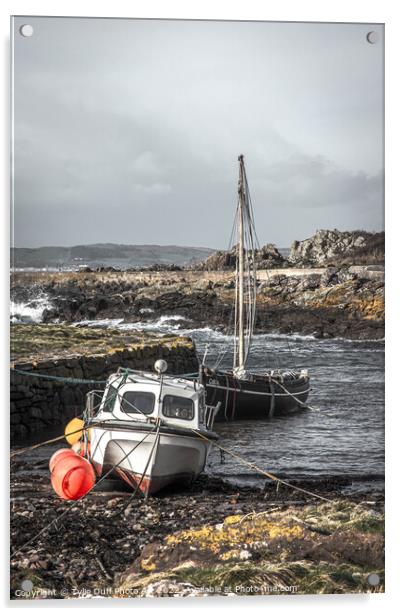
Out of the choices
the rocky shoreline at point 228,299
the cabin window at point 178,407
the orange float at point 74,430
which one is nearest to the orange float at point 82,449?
the orange float at point 74,430

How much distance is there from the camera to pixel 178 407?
6.25 metres

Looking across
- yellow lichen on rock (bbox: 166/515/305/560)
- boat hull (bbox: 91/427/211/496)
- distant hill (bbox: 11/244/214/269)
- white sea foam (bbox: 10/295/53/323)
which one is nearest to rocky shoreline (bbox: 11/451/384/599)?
yellow lichen on rock (bbox: 166/515/305/560)

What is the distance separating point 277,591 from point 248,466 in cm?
85

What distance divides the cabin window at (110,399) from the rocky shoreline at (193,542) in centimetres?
58

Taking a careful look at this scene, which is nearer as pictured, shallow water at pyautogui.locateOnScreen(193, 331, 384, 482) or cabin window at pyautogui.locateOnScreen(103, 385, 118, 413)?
shallow water at pyautogui.locateOnScreen(193, 331, 384, 482)

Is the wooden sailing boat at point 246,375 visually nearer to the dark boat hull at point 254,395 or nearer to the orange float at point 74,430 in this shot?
the dark boat hull at point 254,395

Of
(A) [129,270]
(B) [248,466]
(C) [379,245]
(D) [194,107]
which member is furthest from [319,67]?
(B) [248,466]

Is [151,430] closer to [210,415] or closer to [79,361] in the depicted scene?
[210,415]

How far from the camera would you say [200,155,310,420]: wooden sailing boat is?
20.2ft

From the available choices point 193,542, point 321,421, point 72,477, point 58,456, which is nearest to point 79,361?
point 58,456

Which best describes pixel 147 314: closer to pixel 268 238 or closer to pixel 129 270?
pixel 129 270

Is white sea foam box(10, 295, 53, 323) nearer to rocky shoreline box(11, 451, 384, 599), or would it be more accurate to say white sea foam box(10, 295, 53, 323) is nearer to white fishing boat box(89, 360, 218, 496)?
white fishing boat box(89, 360, 218, 496)

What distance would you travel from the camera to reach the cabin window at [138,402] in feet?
20.4

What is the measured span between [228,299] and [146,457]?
125 centimetres
